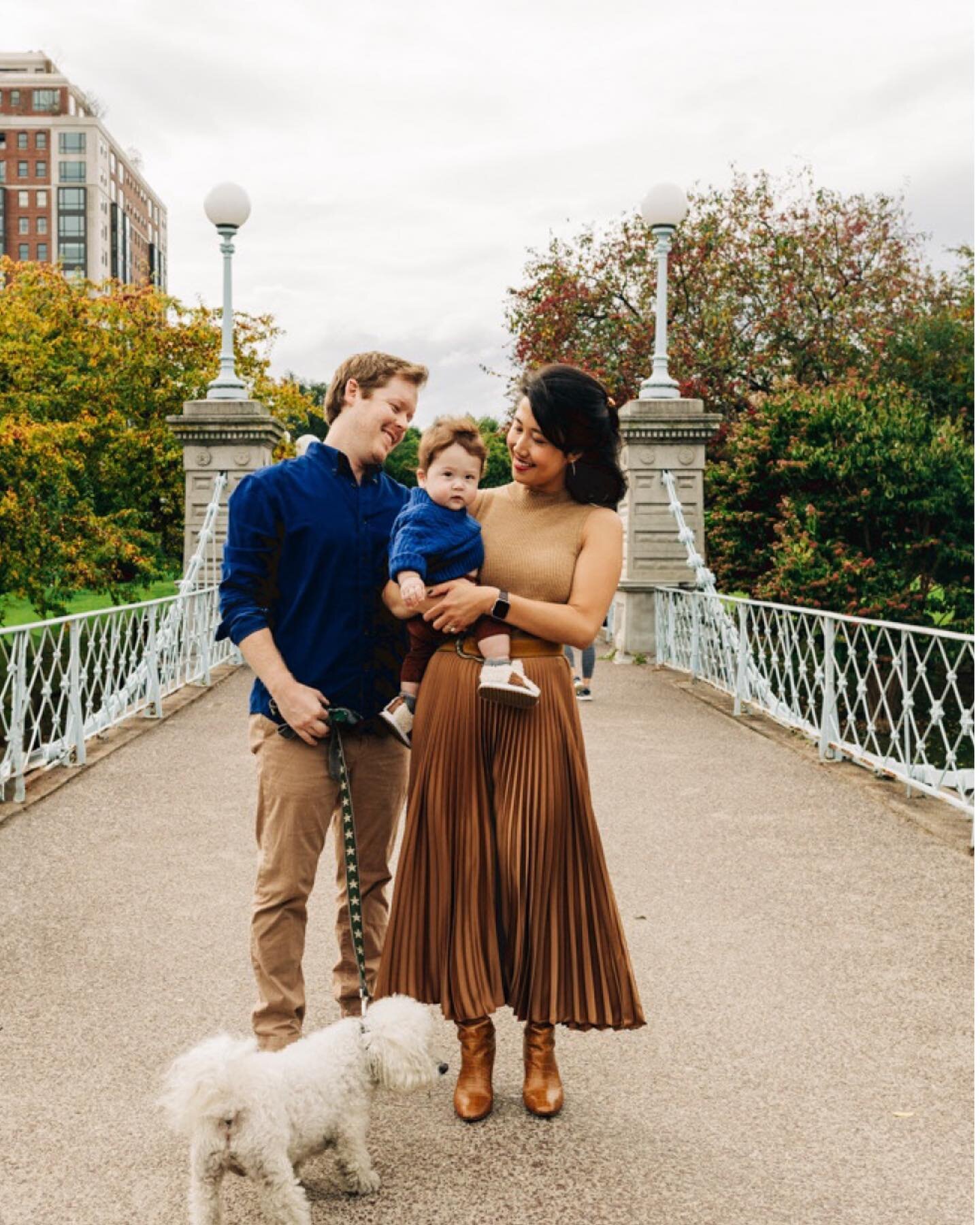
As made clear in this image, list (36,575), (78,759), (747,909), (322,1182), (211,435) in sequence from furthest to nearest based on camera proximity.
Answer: (36,575), (211,435), (78,759), (747,909), (322,1182)

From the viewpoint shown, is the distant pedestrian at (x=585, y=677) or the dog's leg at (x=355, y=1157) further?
the distant pedestrian at (x=585, y=677)

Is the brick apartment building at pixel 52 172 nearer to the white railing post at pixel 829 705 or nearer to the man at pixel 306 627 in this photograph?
the white railing post at pixel 829 705

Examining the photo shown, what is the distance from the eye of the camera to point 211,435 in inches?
611

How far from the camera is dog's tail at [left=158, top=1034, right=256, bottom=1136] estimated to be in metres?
2.40

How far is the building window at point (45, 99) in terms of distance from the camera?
3782 inches

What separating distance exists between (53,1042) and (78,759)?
15.3ft

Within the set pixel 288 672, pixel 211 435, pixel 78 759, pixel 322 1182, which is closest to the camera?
pixel 322 1182

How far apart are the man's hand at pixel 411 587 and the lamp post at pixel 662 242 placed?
1162cm

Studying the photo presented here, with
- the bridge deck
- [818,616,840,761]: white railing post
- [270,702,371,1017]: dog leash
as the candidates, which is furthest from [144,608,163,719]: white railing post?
[270,702,371,1017]: dog leash

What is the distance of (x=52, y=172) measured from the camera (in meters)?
95.2

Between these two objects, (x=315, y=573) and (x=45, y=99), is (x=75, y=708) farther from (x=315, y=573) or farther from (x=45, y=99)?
(x=45, y=99)

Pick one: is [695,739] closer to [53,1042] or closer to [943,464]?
[53,1042]

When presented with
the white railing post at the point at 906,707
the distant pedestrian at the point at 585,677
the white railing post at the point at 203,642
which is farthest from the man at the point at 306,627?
the white railing post at the point at 203,642

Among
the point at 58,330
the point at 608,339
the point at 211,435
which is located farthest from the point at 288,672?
the point at 58,330
